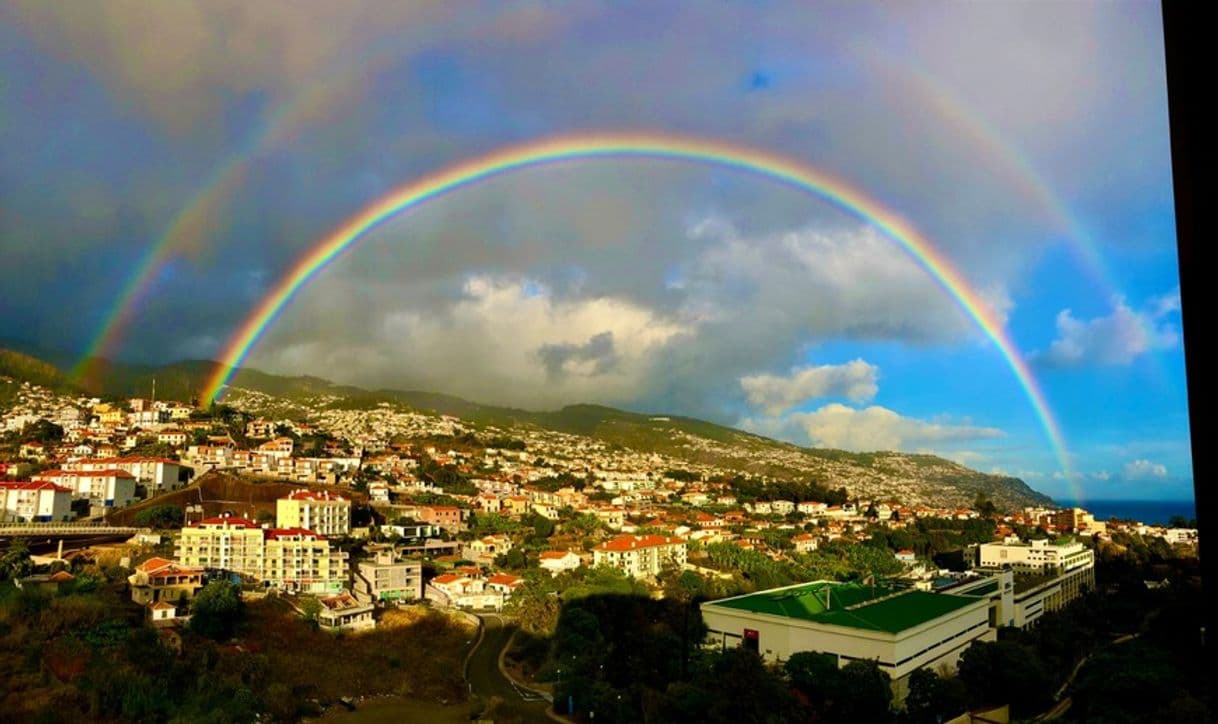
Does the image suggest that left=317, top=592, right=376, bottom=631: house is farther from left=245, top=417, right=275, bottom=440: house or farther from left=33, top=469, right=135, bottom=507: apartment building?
left=245, top=417, right=275, bottom=440: house

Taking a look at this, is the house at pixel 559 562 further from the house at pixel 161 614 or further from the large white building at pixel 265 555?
the house at pixel 161 614

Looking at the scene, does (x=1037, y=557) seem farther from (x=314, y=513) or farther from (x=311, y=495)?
(x=311, y=495)

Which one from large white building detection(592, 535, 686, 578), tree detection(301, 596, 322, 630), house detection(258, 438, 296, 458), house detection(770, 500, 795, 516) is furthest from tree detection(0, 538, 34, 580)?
house detection(770, 500, 795, 516)

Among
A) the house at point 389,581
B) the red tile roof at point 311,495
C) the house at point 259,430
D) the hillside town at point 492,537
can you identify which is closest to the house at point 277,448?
the hillside town at point 492,537

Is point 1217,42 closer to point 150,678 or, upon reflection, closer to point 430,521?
point 150,678

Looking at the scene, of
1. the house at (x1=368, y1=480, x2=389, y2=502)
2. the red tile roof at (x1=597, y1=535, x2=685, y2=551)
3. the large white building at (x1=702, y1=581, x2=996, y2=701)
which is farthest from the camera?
the house at (x1=368, y1=480, x2=389, y2=502)

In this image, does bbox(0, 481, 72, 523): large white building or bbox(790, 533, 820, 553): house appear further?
bbox(790, 533, 820, 553): house
